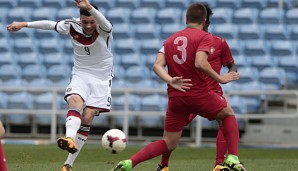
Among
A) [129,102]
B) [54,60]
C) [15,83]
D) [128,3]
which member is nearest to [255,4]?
[128,3]

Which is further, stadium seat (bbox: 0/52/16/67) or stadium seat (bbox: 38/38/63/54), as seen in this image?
stadium seat (bbox: 38/38/63/54)

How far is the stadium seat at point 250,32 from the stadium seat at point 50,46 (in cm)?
483

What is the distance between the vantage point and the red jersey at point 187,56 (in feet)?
28.9

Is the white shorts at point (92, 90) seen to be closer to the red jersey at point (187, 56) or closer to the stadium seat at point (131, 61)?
the red jersey at point (187, 56)

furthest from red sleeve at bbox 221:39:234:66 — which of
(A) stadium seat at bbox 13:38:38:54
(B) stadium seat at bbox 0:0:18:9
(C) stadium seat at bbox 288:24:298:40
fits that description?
(B) stadium seat at bbox 0:0:18:9

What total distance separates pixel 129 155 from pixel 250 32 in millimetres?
7326

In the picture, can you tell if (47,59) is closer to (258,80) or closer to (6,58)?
(6,58)

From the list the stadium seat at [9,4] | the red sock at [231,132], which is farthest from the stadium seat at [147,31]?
the red sock at [231,132]

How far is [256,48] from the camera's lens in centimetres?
2000

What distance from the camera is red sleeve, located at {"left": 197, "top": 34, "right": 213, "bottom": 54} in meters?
8.69

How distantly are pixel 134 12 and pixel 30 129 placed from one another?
4.55 metres

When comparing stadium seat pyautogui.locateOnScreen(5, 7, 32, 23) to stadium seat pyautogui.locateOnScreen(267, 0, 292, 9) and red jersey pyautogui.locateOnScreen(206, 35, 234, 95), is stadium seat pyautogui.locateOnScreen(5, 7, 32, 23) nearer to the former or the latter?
stadium seat pyautogui.locateOnScreen(267, 0, 292, 9)

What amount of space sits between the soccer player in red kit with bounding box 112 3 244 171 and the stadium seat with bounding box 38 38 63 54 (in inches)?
495

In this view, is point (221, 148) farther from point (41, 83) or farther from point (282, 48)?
point (41, 83)
